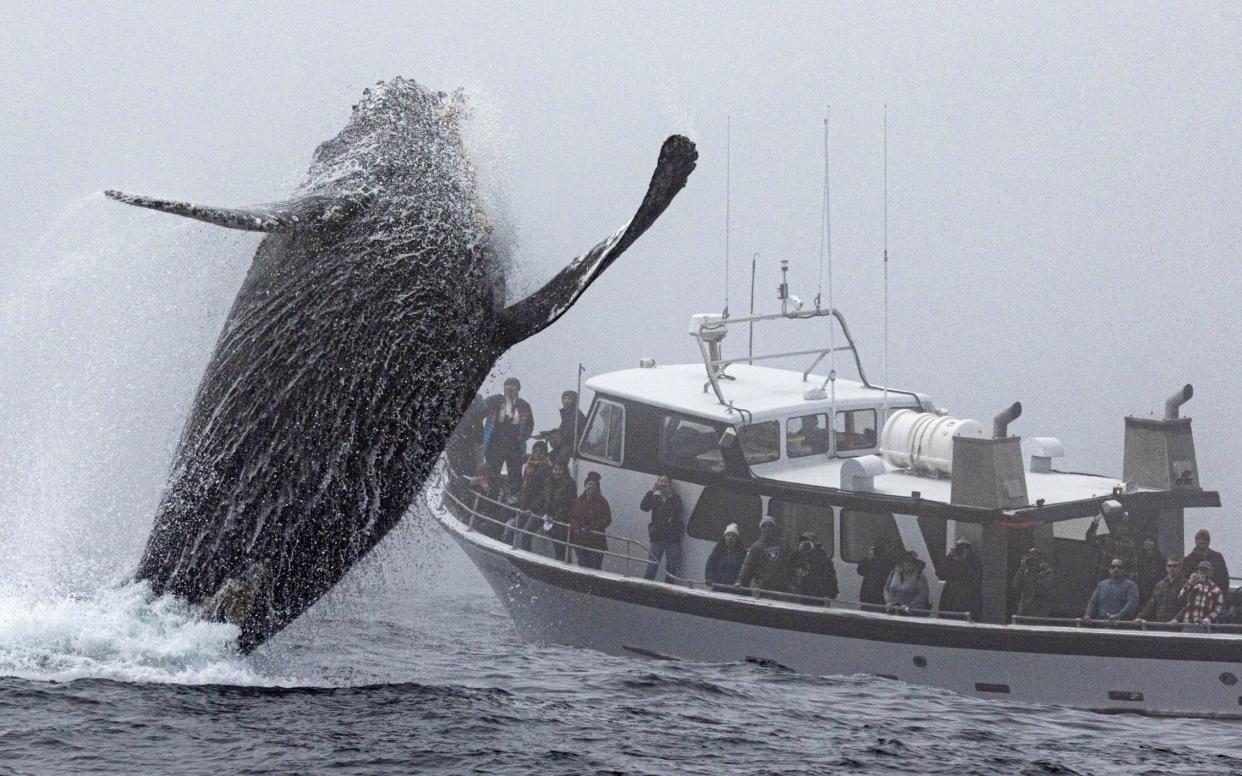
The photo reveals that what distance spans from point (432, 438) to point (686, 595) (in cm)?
857

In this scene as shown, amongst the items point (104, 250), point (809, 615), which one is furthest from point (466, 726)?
point (809, 615)

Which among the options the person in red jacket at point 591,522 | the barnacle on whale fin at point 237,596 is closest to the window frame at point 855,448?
the person in red jacket at point 591,522

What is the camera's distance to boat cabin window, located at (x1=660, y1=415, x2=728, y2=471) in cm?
1786

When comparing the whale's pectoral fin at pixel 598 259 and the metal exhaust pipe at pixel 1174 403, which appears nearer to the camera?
the whale's pectoral fin at pixel 598 259

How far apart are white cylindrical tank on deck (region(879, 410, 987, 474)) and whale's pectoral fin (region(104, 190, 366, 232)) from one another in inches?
393

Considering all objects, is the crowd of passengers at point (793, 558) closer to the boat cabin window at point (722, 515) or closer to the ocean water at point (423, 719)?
the boat cabin window at point (722, 515)

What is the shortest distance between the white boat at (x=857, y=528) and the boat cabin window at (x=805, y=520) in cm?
2

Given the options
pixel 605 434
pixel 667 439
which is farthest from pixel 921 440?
pixel 605 434

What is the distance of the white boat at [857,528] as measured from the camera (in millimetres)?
15523

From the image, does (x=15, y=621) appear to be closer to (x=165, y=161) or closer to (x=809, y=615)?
(x=809, y=615)

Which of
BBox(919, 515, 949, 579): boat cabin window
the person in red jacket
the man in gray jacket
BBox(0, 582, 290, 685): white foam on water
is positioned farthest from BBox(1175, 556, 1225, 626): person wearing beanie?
BBox(0, 582, 290, 685): white foam on water

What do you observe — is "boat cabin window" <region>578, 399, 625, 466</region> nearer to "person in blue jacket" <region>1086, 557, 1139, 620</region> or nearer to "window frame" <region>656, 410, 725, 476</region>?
"window frame" <region>656, 410, 725, 476</region>

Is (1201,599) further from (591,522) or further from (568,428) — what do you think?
(568,428)

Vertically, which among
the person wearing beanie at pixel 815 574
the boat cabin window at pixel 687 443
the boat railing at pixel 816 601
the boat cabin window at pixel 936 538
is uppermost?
the boat cabin window at pixel 687 443
